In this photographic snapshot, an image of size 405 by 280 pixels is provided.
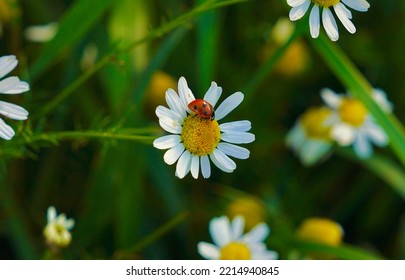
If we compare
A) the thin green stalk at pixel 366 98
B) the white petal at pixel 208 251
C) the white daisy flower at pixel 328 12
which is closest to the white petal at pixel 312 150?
the thin green stalk at pixel 366 98

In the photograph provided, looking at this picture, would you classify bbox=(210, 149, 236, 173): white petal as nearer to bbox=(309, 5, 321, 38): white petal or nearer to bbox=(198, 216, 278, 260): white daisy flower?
bbox=(309, 5, 321, 38): white petal

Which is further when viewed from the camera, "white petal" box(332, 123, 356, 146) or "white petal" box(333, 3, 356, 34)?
"white petal" box(332, 123, 356, 146)

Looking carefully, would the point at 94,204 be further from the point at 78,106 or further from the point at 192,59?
the point at 192,59

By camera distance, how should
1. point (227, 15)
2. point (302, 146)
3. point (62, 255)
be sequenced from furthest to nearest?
point (227, 15) → point (302, 146) → point (62, 255)

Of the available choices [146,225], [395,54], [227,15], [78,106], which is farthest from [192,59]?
[395,54]

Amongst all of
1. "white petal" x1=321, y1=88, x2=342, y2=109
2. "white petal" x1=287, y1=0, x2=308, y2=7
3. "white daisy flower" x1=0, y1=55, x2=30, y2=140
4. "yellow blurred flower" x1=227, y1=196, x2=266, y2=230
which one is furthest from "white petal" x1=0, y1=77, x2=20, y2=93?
"white petal" x1=321, y1=88, x2=342, y2=109

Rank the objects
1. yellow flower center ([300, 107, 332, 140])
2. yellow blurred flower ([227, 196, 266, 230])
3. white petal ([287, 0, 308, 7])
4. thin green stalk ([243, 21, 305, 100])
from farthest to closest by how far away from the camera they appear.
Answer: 1. yellow flower center ([300, 107, 332, 140])
2. yellow blurred flower ([227, 196, 266, 230])
3. thin green stalk ([243, 21, 305, 100])
4. white petal ([287, 0, 308, 7])

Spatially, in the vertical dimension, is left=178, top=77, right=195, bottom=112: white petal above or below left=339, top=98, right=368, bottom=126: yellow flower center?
below

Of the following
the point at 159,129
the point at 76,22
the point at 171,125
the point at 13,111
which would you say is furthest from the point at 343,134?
the point at 13,111
